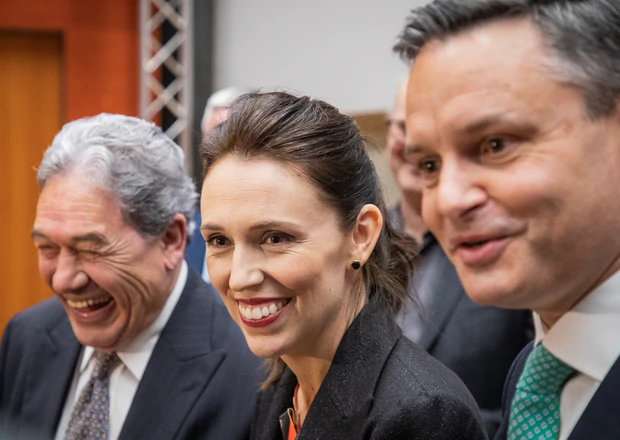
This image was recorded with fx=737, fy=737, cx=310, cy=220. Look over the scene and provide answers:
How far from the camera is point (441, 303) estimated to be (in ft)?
6.89

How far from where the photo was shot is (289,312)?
1445 mm

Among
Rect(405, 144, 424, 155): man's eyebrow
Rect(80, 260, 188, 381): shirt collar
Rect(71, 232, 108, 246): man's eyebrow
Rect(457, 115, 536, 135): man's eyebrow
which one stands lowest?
Rect(80, 260, 188, 381): shirt collar

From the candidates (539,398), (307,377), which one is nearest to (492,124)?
(539,398)

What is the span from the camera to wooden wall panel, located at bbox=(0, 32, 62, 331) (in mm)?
5258

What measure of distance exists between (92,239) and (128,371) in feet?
1.27

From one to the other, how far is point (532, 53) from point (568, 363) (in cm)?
44

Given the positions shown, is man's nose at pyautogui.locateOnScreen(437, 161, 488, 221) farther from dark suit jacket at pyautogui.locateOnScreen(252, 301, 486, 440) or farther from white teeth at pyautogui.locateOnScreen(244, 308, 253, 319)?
white teeth at pyautogui.locateOnScreen(244, 308, 253, 319)

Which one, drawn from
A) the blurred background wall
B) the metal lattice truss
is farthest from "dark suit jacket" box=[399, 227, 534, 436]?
the metal lattice truss

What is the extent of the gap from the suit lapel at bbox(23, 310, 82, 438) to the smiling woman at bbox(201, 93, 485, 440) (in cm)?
81

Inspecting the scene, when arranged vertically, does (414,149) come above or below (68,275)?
above

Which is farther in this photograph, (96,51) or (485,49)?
(96,51)

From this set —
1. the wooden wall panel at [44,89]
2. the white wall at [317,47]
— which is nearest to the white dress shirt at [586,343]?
the white wall at [317,47]

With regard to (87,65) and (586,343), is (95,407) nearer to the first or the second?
(586,343)

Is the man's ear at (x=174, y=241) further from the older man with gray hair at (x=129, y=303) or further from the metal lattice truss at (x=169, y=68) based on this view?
the metal lattice truss at (x=169, y=68)
